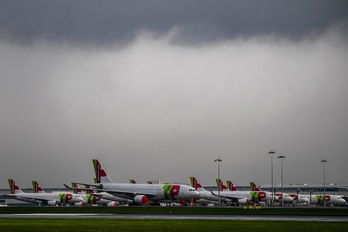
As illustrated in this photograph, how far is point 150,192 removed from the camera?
514 feet

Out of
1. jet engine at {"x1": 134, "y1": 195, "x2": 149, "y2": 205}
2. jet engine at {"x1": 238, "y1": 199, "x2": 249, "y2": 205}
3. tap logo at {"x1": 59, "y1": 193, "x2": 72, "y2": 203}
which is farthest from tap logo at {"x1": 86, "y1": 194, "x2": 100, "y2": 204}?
jet engine at {"x1": 238, "y1": 199, "x2": 249, "y2": 205}

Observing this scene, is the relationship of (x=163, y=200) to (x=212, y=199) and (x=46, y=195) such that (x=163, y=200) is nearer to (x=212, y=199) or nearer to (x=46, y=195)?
(x=212, y=199)

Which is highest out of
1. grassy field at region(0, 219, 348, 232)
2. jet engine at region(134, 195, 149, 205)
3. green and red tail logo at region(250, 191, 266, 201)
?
green and red tail logo at region(250, 191, 266, 201)

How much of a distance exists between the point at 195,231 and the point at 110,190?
111 m

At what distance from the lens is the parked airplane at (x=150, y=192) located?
15312 cm

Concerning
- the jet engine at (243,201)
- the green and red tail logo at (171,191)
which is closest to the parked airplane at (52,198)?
the green and red tail logo at (171,191)

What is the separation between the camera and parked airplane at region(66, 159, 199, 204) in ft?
502

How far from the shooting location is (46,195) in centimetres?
18738

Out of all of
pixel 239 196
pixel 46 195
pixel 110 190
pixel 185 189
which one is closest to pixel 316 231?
pixel 185 189

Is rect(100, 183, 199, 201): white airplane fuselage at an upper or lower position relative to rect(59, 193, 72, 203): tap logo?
upper

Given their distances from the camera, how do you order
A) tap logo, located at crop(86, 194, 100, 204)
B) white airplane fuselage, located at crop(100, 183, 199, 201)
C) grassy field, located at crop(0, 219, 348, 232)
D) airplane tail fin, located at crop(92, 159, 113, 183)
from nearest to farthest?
grassy field, located at crop(0, 219, 348, 232) < white airplane fuselage, located at crop(100, 183, 199, 201) < airplane tail fin, located at crop(92, 159, 113, 183) < tap logo, located at crop(86, 194, 100, 204)

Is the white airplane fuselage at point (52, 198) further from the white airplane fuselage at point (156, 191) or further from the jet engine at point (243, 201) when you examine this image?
the jet engine at point (243, 201)

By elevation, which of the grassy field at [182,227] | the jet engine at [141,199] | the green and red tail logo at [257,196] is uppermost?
the green and red tail logo at [257,196]

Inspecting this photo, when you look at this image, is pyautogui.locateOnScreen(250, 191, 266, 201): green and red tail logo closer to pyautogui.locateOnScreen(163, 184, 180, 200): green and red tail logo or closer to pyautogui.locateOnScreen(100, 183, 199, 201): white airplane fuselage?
pyautogui.locateOnScreen(100, 183, 199, 201): white airplane fuselage
